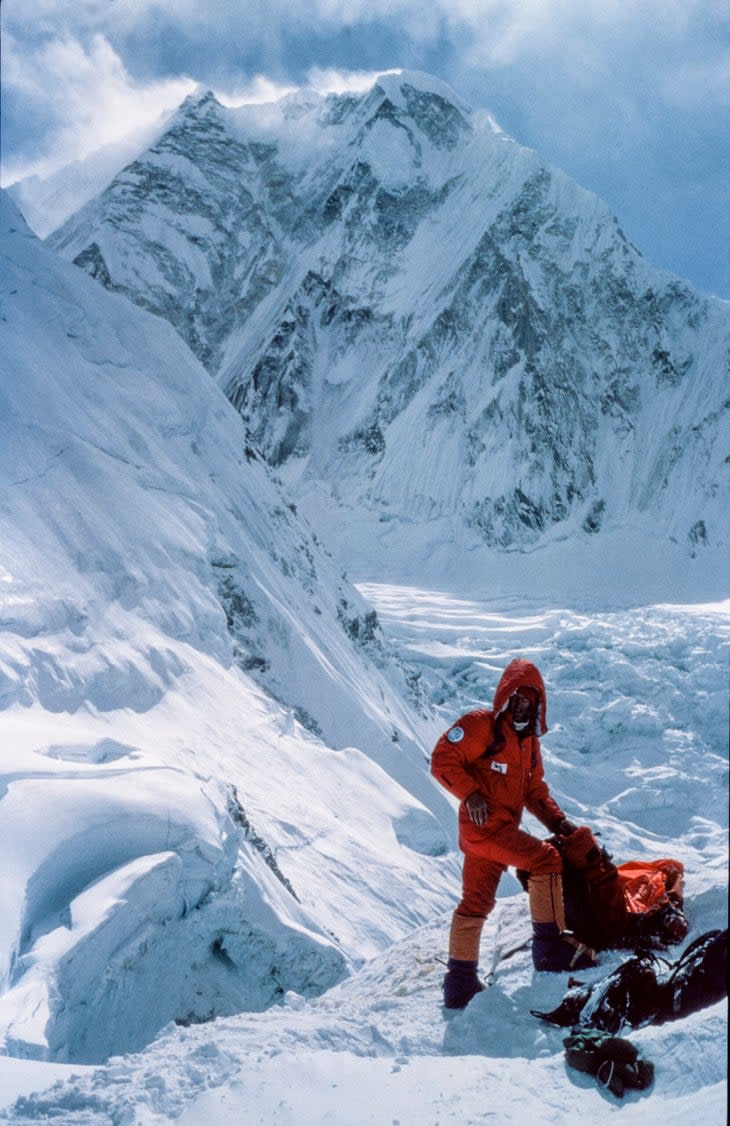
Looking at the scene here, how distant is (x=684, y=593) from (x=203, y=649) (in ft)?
143

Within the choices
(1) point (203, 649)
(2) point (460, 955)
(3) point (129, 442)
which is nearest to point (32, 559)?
(1) point (203, 649)

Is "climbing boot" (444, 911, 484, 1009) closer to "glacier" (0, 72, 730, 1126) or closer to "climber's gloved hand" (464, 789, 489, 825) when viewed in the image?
"glacier" (0, 72, 730, 1126)

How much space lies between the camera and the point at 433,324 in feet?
209

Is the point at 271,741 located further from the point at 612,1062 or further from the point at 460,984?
Answer: the point at 612,1062

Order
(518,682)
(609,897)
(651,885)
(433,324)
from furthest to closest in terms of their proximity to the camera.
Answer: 1. (433,324)
2. (651,885)
3. (609,897)
4. (518,682)

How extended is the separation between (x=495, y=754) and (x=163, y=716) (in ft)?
22.2

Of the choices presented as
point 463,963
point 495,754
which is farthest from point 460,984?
point 495,754

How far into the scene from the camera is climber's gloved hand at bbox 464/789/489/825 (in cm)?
397

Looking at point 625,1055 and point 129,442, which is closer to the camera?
point 625,1055

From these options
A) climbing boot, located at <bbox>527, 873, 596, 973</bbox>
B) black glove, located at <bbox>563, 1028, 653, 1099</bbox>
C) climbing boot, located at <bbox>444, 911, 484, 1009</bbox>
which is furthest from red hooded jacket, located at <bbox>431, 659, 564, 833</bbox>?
black glove, located at <bbox>563, 1028, 653, 1099</bbox>

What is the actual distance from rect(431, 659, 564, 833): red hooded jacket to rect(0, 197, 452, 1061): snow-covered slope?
6.68 feet

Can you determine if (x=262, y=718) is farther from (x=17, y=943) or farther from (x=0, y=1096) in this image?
(x=0, y=1096)

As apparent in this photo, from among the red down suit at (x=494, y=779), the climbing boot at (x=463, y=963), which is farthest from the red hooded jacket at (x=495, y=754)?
the climbing boot at (x=463, y=963)

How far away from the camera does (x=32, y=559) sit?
10219 mm
